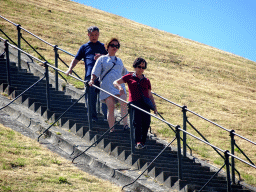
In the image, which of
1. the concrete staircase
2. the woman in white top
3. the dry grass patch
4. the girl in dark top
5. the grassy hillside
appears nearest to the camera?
the dry grass patch

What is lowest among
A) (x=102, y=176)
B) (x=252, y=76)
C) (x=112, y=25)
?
(x=102, y=176)

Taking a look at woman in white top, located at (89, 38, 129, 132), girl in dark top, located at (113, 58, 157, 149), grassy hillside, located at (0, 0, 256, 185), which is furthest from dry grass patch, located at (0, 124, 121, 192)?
grassy hillside, located at (0, 0, 256, 185)

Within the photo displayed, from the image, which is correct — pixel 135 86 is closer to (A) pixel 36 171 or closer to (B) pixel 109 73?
(B) pixel 109 73

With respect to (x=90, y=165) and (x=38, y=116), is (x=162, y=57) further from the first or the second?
(x=90, y=165)

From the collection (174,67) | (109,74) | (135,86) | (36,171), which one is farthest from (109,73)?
(174,67)

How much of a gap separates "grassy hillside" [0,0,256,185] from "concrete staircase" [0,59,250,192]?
2006 millimetres

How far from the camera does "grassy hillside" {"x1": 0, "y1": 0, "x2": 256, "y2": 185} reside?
14.5 m

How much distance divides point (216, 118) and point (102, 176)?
9035 millimetres

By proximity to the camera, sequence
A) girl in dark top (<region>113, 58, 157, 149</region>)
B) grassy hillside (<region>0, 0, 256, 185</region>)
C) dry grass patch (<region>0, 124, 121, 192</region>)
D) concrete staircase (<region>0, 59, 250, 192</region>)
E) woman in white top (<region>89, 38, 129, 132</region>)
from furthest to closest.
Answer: grassy hillside (<region>0, 0, 256, 185</region>)
woman in white top (<region>89, 38, 129, 132</region>)
girl in dark top (<region>113, 58, 157, 149</region>)
concrete staircase (<region>0, 59, 250, 192</region>)
dry grass patch (<region>0, 124, 121, 192</region>)

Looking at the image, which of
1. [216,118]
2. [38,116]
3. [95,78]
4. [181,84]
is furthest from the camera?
[181,84]

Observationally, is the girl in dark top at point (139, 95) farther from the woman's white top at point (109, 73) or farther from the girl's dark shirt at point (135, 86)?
the woman's white top at point (109, 73)

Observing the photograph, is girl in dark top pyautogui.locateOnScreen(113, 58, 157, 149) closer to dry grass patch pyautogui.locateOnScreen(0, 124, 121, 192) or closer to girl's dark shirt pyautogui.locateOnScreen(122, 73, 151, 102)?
girl's dark shirt pyautogui.locateOnScreen(122, 73, 151, 102)

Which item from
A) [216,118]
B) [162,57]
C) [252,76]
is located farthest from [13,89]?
[252,76]

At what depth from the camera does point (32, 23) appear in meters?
23.5
